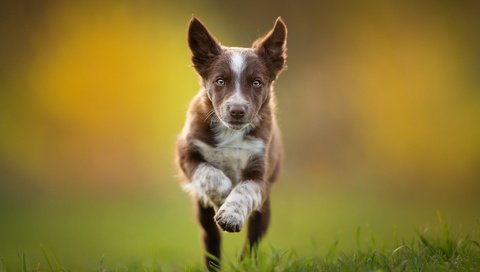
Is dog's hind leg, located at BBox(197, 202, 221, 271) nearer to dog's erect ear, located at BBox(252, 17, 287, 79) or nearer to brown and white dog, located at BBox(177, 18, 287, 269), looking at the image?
brown and white dog, located at BBox(177, 18, 287, 269)

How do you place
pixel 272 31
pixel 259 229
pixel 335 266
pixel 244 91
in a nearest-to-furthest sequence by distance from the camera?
1. pixel 335 266
2. pixel 244 91
3. pixel 272 31
4. pixel 259 229

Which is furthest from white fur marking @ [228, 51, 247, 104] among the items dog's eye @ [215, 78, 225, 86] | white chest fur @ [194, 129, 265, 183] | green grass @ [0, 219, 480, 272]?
green grass @ [0, 219, 480, 272]

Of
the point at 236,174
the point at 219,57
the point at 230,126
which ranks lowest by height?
the point at 236,174

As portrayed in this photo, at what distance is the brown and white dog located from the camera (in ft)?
19.0

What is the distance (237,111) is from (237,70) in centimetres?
49

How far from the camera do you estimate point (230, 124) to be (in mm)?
5848

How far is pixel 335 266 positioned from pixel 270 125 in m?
1.91

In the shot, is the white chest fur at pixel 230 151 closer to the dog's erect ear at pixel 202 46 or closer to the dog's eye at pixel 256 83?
the dog's eye at pixel 256 83

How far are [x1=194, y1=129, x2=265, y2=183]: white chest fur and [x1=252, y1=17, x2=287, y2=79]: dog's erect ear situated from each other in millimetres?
719

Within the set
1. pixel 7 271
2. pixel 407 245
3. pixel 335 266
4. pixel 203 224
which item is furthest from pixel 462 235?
pixel 7 271

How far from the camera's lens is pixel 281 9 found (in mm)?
17406

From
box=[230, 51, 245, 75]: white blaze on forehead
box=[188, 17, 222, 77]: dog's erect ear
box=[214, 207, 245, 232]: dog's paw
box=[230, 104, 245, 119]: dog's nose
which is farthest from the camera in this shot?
box=[188, 17, 222, 77]: dog's erect ear

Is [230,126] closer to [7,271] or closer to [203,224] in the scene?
[203,224]

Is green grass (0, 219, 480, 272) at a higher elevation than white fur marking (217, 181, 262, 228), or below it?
below
